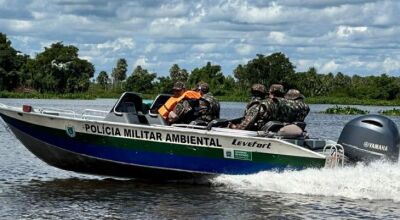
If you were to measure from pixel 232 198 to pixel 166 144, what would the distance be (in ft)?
5.10

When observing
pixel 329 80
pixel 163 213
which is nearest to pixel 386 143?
pixel 163 213

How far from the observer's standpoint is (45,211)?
472 inches

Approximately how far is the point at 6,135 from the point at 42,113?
12.4 metres

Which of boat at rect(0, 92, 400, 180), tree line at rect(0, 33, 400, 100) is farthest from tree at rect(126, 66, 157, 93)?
boat at rect(0, 92, 400, 180)

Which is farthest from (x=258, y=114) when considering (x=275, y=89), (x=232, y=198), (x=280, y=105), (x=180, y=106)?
(x=232, y=198)

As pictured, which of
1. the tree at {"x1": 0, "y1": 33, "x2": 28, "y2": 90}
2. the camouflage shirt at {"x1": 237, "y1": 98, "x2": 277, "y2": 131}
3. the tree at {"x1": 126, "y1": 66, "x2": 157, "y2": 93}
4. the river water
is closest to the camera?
the river water

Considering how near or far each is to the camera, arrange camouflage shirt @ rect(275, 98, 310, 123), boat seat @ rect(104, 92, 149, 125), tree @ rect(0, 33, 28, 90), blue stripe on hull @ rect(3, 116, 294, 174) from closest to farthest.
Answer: blue stripe on hull @ rect(3, 116, 294, 174) → camouflage shirt @ rect(275, 98, 310, 123) → boat seat @ rect(104, 92, 149, 125) → tree @ rect(0, 33, 28, 90)

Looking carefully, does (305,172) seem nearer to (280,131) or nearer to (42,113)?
(280,131)

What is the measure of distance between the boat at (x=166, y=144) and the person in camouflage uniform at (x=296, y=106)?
1.79ft

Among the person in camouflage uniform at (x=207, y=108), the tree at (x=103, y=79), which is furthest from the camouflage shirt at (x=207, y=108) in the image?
the tree at (x=103, y=79)

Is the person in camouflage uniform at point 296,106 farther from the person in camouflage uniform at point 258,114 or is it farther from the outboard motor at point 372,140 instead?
the outboard motor at point 372,140

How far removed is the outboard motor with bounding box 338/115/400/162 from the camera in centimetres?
1259

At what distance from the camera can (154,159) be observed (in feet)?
46.3

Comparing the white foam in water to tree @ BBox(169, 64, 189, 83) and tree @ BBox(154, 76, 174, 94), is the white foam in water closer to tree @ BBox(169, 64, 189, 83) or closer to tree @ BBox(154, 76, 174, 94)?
tree @ BBox(154, 76, 174, 94)
